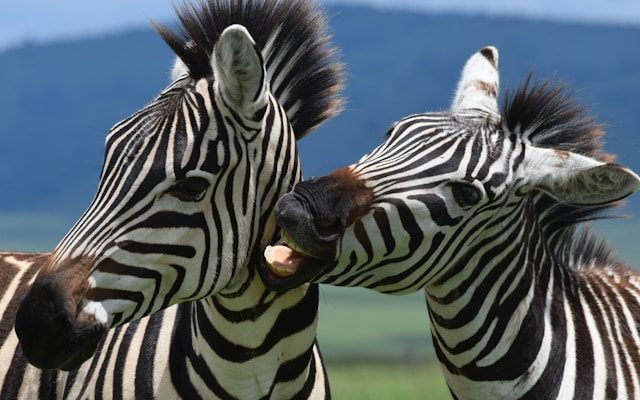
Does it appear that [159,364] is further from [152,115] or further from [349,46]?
[349,46]

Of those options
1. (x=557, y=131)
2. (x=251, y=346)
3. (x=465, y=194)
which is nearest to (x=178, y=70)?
(x=251, y=346)

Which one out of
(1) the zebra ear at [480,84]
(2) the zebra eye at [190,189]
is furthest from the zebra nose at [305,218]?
(1) the zebra ear at [480,84]

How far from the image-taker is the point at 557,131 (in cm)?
743

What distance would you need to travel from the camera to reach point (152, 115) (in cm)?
681

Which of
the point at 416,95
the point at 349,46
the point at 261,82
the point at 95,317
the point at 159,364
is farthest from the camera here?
the point at 349,46

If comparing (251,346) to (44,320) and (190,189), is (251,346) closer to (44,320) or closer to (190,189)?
(190,189)

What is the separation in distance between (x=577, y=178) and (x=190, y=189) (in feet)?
7.64

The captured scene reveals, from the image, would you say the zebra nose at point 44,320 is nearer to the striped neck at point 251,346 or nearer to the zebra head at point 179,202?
the zebra head at point 179,202

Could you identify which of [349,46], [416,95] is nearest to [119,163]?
[416,95]

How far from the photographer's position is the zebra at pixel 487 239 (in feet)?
22.4

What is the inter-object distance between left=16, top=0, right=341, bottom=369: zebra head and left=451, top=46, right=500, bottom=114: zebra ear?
4.90 ft

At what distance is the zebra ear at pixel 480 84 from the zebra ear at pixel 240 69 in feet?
5.48

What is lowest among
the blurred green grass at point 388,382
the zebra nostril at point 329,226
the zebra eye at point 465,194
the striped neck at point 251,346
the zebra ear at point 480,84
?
the blurred green grass at point 388,382

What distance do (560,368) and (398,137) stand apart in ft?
5.88
